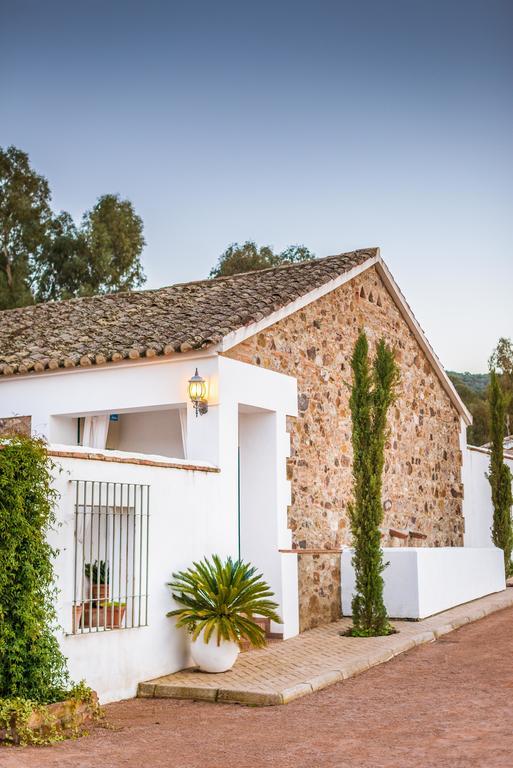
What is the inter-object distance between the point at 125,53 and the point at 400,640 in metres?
10.4

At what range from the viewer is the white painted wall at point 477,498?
56.9 feet

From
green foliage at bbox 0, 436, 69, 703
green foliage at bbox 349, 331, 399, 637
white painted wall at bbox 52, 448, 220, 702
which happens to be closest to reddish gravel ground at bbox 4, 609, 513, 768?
white painted wall at bbox 52, 448, 220, 702

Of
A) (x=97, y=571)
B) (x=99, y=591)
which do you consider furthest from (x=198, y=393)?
(x=99, y=591)

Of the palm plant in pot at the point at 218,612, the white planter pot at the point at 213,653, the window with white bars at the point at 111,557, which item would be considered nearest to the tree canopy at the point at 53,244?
the window with white bars at the point at 111,557

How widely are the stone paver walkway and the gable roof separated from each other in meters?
3.73

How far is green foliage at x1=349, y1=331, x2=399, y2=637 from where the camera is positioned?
36.3 feet

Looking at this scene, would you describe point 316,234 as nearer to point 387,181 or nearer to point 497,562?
point 387,181

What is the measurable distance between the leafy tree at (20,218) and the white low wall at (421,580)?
20717 mm

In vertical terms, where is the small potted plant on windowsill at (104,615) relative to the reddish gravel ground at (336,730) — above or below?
above

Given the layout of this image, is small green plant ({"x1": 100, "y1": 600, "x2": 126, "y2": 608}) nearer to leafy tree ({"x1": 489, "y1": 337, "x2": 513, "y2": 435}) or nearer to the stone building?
the stone building

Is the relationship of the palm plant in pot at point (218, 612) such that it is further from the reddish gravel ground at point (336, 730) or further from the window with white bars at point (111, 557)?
the reddish gravel ground at point (336, 730)

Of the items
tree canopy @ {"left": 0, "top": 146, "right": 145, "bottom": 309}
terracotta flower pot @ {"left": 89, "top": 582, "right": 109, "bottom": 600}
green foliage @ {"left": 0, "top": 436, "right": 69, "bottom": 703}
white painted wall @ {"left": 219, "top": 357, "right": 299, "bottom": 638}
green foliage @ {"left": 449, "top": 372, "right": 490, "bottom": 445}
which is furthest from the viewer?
green foliage @ {"left": 449, "top": 372, "right": 490, "bottom": 445}

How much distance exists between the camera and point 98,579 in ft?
25.6

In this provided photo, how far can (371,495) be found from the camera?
440 inches
